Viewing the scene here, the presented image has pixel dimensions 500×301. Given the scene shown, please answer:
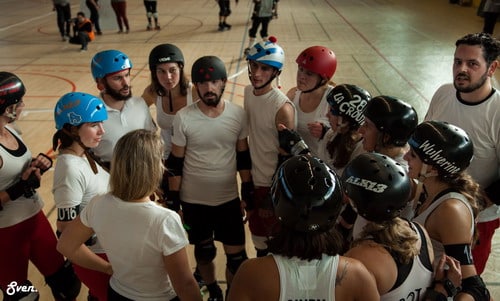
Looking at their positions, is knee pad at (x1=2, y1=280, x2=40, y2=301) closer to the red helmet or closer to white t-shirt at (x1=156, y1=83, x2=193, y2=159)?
white t-shirt at (x1=156, y1=83, x2=193, y2=159)

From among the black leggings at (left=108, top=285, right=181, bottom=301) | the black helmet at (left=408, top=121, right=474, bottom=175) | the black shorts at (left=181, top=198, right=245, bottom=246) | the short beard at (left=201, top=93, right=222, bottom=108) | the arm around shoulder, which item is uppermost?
the black helmet at (left=408, top=121, right=474, bottom=175)

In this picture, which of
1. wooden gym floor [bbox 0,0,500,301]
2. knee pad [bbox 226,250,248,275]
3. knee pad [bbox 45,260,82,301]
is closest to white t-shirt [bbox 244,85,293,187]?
knee pad [bbox 226,250,248,275]

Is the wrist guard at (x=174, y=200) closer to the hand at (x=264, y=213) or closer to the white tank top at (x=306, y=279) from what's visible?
the hand at (x=264, y=213)

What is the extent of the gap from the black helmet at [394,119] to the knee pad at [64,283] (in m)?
2.50

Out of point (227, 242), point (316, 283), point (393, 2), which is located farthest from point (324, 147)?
point (393, 2)

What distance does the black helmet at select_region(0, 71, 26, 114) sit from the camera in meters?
2.49

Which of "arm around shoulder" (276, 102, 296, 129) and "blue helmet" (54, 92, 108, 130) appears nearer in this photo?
"blue helmet" (54, 92, 108, 130)

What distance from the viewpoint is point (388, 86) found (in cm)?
845

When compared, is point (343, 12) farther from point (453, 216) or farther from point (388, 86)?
point (453, 216)

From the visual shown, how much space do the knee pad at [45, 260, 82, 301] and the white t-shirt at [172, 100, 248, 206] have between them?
1.03m

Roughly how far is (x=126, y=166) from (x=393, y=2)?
2222cm

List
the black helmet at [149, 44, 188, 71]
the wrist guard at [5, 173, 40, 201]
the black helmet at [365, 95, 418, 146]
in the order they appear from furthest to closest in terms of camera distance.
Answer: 1. the black helmet at [149, 44, 188, 71]
2. the wrist guard at [5, 173, 40, 201]
3. the black helmet at [365, 95, 418, 146]

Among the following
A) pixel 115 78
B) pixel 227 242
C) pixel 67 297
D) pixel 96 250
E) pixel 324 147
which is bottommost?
pixel 67 297

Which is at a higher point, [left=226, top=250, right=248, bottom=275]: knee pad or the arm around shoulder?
the arm around shoulder
